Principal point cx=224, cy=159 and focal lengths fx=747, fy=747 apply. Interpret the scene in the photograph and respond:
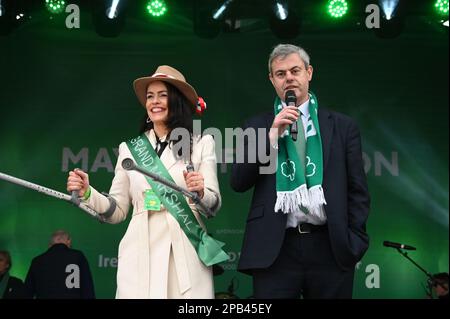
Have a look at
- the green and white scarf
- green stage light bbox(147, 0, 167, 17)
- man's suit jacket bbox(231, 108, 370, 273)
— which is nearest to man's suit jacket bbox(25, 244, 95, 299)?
green stage light bbox(147, 0, 167, 17)

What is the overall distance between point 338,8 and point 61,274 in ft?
11.6

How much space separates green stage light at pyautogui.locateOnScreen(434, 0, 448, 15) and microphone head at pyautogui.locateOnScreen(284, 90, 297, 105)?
12.3ft

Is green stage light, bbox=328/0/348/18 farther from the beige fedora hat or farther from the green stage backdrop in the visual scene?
the beige fedora hat

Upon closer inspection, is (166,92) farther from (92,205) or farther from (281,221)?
(281,221)

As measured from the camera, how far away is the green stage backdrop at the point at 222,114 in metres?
7.40

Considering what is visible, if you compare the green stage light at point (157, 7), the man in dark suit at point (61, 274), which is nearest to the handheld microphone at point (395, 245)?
the man in dark suit at point (61, 274)

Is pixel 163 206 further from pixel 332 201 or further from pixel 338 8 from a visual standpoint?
pixel 338 8

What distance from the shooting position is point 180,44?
7.52m

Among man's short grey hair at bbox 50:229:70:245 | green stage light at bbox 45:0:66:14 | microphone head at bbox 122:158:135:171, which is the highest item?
green stage light at bbox 45:0:66:14

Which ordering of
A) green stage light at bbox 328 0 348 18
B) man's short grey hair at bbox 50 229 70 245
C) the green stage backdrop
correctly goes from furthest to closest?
the green stage backdrop < man's short grey hair at bbox 50 229 70 245 < green stage light at bbox 328 0 348 18

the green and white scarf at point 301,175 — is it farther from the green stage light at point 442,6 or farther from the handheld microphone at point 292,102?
the green stage light at point 442,6

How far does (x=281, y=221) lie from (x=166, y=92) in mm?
918

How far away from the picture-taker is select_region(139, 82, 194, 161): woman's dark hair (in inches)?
146
